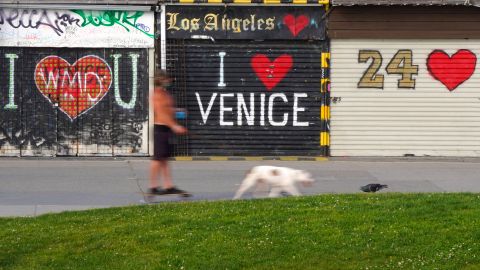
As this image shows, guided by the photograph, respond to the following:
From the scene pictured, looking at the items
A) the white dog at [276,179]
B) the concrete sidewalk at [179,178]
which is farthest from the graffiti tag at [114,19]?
the white dog at [276,179]

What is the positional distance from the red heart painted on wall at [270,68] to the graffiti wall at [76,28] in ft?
7.14

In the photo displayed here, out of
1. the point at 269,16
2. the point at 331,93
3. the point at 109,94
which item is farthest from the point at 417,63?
the point at 109,94

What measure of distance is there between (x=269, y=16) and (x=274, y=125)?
2.20 m

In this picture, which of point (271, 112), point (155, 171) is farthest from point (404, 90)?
point (155, 171)

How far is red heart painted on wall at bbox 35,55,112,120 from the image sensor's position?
17.0 m

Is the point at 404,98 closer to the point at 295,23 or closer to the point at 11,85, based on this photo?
the point at 295,23

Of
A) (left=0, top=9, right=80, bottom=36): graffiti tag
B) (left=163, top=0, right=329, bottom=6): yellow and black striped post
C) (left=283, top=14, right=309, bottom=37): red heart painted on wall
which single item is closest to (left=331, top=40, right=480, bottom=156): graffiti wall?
(left=283, top=14, right=309, bottom=37): red heart painted on wall

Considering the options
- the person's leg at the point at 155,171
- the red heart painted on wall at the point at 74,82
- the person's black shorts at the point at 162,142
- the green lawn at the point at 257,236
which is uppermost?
the red heart painted on wall at the point at 74,82

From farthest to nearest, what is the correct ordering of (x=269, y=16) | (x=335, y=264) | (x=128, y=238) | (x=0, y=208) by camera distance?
(x=269, y=16) < (x=0, y=208) < (x=128, y=238) < (x=335, y=264)

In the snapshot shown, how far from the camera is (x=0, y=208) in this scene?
36.9 feet

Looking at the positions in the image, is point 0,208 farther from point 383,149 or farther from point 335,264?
point 383,149

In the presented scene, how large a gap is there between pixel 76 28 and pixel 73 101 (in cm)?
146

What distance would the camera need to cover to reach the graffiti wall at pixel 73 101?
55.6 feet

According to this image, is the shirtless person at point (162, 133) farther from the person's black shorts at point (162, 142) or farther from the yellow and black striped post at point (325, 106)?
the yellow and black striped post at point (325, 106)
